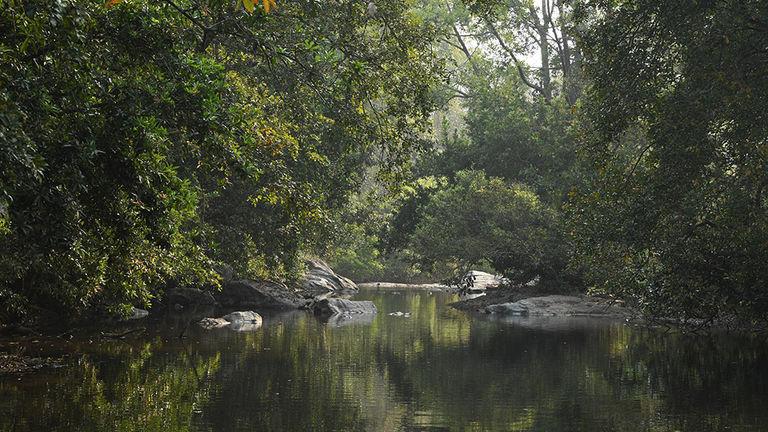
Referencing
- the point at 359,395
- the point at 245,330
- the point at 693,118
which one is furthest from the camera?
the point at 245,330

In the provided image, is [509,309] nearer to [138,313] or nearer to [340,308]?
[340,308]

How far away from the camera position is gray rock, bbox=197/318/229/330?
2833 centimetres

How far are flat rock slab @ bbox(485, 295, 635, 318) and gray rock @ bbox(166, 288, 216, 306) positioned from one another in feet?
39.8

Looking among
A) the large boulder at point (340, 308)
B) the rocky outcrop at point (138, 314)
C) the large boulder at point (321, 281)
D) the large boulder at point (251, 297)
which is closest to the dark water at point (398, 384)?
the rocky outcrop at point (138, 314)

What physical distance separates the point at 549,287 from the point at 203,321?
16.5 m

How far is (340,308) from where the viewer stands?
35.6m

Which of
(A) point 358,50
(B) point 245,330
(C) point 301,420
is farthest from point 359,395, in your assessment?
(B) point 245,330

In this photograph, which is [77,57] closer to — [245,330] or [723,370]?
[723,370]

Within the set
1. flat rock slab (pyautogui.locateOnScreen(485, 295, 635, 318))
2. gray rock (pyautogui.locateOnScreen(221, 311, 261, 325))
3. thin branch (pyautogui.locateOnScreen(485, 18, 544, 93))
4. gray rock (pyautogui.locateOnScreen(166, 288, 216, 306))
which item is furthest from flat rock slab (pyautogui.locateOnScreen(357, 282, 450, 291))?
gray rock (pyautogui.locateOnScreen(221, 311, 261, 325))

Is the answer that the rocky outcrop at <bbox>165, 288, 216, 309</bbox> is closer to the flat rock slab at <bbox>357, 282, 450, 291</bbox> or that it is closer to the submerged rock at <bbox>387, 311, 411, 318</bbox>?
the submerged rock at <bbox>387, 311, 411, 318</bbox>

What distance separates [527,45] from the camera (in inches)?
2025

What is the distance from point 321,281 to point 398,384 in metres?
34.9

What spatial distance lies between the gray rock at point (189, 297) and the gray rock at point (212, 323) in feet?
21.0

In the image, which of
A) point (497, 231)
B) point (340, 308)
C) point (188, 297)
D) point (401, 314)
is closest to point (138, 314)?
point (188, 297)
